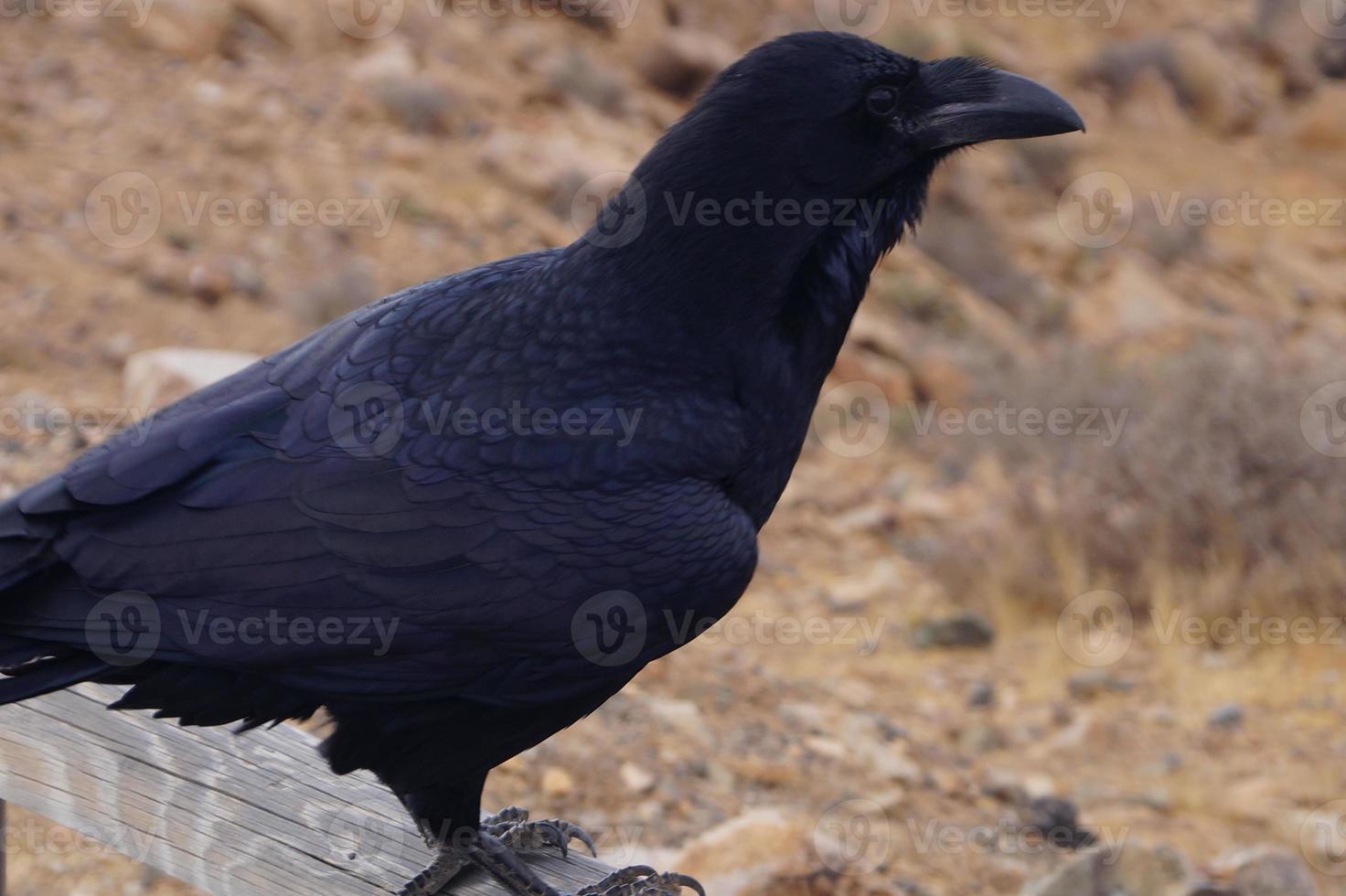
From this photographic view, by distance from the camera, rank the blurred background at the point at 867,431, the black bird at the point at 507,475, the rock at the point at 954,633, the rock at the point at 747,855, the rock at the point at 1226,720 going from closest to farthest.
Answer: the black bird at the point at 507,475, the rock at the point at 747,855, the blurred background at the point at 867,431, the rock at the point at 1226,720, the rock at the point at 954,633

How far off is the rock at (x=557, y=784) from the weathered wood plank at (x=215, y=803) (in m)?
1.38

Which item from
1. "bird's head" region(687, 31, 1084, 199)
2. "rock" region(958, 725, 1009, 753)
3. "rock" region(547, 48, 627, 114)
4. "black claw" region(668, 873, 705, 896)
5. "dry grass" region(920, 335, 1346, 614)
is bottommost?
"black claw" region(668, 873, 705, 896)

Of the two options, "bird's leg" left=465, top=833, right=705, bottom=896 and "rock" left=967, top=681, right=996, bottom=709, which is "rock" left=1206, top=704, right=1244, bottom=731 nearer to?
"rock" left=967, top=681, right=996, bottom=709

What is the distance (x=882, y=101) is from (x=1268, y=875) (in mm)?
3130

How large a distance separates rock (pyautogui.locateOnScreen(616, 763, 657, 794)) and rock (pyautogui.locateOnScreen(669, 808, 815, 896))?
57 cm

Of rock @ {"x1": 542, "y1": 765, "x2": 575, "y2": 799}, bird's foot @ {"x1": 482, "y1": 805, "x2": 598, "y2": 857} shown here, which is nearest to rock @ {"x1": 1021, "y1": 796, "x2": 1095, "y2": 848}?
rock @ {"x1": 542, "y1": 765, "x2": 575, "y2": 799}

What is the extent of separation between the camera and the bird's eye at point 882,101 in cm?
300

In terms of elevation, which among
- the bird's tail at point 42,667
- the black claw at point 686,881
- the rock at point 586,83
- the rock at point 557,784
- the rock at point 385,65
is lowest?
the black claw at point 686,881

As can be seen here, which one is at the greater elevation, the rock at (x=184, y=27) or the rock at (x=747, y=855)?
the rock at (x=184, y=27)

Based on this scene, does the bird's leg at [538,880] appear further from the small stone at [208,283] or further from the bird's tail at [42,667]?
the small stone at [208,283]

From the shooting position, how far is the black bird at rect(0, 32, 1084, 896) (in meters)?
2.73

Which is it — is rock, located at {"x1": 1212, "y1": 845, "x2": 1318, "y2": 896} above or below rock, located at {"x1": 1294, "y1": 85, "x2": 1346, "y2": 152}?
below

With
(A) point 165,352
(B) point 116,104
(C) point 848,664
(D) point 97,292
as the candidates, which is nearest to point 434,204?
(B) point 116,104

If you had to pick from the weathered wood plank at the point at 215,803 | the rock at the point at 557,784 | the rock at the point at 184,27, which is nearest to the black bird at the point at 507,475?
the weathered wood plank at the point at 215,803
